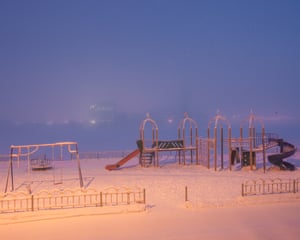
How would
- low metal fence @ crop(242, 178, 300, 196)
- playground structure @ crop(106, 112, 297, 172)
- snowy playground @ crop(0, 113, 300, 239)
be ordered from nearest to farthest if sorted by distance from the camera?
snowy playground @ crop(0, 113, 300, 239) → low metal fence @ crop(242, 178, 300, 196) → playground structure @ crop(106, 112, 297, 172)

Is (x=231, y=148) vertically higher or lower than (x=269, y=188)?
higher

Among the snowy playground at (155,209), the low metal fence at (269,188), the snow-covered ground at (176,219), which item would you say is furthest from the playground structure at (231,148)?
the snow-covered ground at (176,219)

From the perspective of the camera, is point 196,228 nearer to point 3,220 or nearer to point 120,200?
point 120,200

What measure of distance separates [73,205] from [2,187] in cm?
608

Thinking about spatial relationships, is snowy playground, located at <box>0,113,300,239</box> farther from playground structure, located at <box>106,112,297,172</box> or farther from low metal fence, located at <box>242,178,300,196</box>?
playground structure, located at <box>106,112,297,172</box>

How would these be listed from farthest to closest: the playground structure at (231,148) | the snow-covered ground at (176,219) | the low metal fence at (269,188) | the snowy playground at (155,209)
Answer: the playground structure at (231,148)
the low metal fence at (269,188)
the snowy playground at (155,209)
the snow-covered ground at (176,219)

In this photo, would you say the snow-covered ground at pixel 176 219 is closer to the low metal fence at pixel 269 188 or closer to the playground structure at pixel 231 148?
the low metal fence at pixel 269 188

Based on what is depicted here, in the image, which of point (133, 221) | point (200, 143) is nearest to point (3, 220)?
point (133, 221)

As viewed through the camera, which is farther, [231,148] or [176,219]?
[231,148]

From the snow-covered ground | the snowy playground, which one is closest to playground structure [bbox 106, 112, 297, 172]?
the snowy playground

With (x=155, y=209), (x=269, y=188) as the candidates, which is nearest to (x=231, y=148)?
(x=269, y=188)

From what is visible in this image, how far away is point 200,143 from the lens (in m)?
22.5

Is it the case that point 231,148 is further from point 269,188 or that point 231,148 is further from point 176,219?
point 176,219

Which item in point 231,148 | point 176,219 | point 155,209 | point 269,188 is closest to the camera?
point 176,219
